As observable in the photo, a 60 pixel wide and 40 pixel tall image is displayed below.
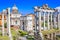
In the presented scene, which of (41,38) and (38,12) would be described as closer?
(41,38)

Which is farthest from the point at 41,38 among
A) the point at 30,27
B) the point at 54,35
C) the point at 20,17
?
the point at 20,17

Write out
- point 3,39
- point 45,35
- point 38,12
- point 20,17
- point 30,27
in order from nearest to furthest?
point 3,39, point 45,35, point 38,12, point 30,27, point 20,17

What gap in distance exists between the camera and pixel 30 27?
18.0 m

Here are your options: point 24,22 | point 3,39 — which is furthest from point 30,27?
point 3,39

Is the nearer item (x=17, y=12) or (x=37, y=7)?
(x=37, y=7)

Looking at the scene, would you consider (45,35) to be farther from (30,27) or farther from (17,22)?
(17,22)

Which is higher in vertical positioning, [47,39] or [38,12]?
[38,12]

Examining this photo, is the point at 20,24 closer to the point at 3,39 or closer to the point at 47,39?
the point at 47,39

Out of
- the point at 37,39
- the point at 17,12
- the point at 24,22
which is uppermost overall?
the point at 17,12

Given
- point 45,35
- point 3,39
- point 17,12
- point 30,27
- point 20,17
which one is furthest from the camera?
point 17,12

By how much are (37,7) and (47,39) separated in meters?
2.81

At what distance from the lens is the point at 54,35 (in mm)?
9234

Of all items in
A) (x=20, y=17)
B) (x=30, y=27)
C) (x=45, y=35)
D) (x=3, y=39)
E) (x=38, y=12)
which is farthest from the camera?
(x=20, y=17)

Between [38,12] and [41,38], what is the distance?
212 cm
